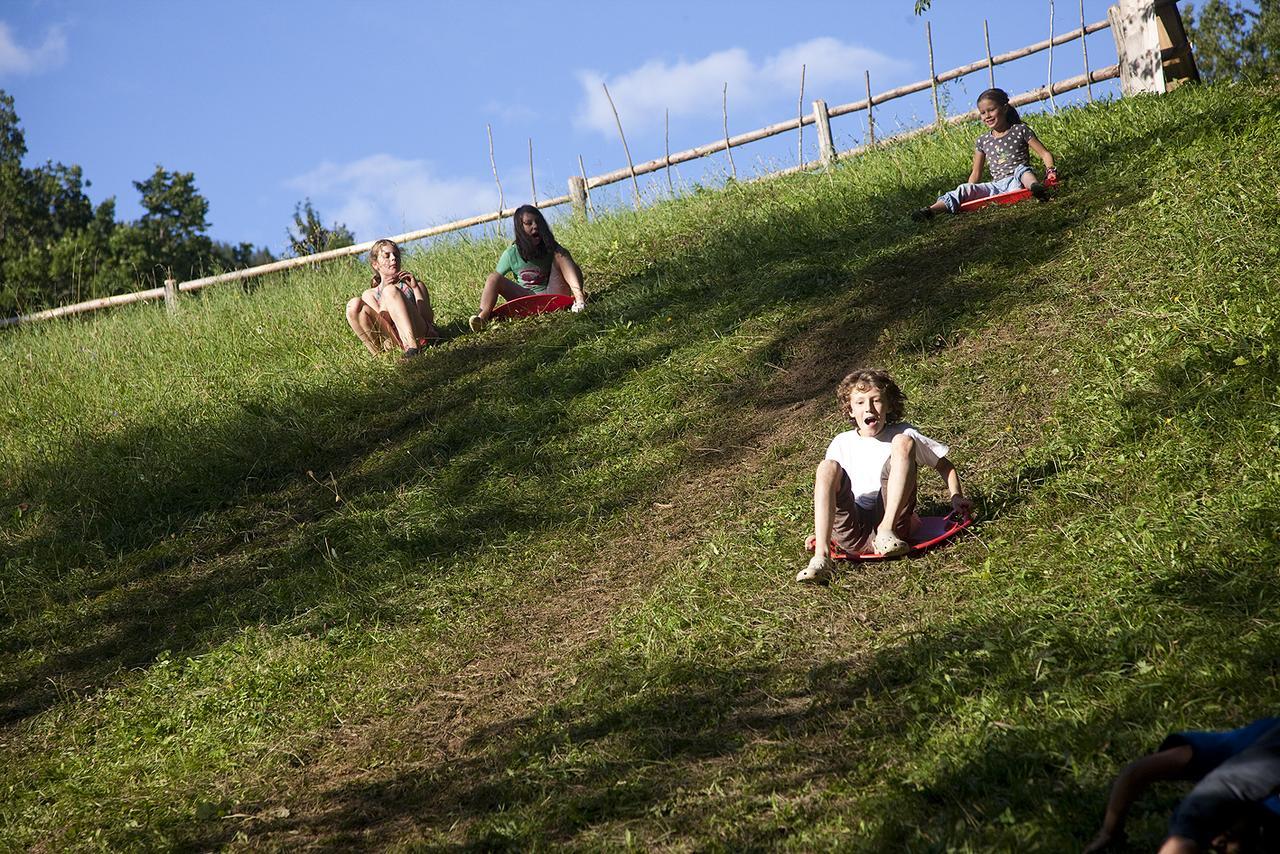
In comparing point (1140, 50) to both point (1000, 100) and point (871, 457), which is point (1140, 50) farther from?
point (871, 457)

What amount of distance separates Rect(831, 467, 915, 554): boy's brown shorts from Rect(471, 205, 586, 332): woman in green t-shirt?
219 inches

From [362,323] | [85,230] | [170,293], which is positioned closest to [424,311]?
[362,323]

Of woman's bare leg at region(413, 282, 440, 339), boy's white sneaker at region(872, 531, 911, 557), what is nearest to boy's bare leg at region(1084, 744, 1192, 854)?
boy's white sneaker at region(872, 531, 911, 557)

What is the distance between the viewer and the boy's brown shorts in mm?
5602

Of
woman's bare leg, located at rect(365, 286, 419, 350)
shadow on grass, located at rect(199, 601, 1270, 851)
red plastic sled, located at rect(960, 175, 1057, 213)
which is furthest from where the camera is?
woman's bare leg, located at rect(365, 286, 419, 350)

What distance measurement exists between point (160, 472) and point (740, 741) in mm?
6655

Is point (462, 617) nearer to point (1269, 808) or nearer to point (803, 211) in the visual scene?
point (1269, 808)

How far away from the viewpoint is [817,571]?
5.49 m

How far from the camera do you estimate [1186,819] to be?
2641mm

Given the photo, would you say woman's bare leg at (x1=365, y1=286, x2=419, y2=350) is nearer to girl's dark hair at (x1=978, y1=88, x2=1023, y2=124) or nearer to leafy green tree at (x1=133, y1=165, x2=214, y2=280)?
girl's dark hair at (x1=978, y1=88, x2=1023, y2=124)

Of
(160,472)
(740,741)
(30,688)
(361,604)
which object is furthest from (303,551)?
(740,741)

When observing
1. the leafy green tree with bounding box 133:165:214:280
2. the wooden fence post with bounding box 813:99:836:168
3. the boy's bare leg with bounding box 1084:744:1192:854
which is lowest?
the boy's bare leg with bounding box 1084:744:1192:854

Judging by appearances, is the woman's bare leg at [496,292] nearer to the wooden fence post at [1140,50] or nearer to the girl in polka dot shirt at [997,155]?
the girl in polka dot shirt at [997,155]

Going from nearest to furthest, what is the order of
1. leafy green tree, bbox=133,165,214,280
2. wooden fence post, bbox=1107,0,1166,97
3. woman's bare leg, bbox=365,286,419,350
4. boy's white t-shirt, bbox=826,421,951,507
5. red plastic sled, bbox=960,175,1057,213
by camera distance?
1. boy's white t-shirt, bbox=826,421,951,507
2. red plastic sled, bbox=960,175,1057,213
3. woman's bare leg, bbox=365,286,419,350
4. wooden fence post, bbox=1107,0,1166,97
5. leafy green tree, bbox=133,165,214,280
